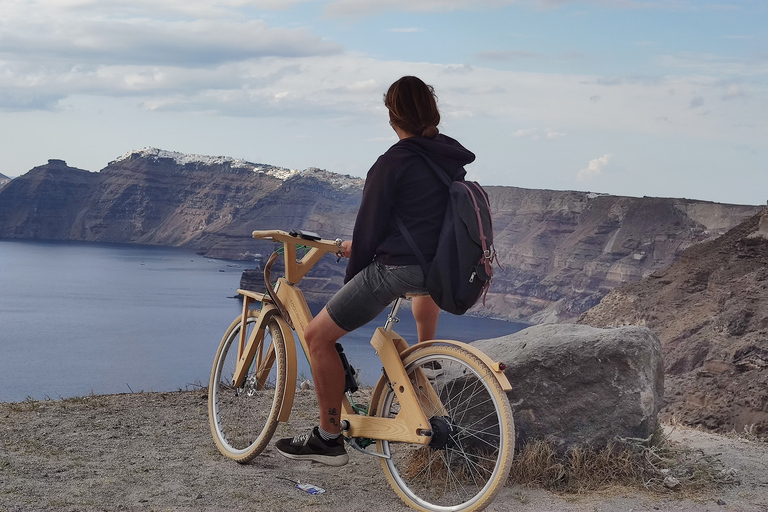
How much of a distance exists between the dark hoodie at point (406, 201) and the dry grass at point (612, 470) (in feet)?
4.51

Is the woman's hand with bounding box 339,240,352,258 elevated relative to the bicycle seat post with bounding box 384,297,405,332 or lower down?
elevated

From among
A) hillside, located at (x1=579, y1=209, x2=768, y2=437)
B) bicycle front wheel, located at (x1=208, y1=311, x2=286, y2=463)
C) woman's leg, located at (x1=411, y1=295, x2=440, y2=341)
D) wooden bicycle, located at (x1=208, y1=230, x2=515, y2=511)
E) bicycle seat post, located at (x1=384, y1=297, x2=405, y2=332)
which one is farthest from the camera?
hillside, located at (x1=579, y1=209, x2=768, y2=437)

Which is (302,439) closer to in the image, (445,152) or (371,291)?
(371,291)

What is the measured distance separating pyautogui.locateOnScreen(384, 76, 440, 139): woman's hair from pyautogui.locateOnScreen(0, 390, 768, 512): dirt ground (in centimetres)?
180

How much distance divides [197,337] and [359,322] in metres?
71.3

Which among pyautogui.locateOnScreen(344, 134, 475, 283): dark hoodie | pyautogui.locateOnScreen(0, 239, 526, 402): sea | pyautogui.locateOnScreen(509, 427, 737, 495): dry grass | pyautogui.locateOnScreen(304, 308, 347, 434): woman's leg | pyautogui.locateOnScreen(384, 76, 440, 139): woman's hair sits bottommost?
pyautogui.locateOnScreen(0, 239, 526, 402): sea

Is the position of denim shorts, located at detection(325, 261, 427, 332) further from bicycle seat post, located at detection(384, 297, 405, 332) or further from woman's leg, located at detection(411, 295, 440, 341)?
woman's leg, located at detection(411, 295, 440, 341)

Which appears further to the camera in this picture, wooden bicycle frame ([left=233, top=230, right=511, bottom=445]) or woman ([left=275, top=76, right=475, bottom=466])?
wooden bicycle frame ([left=233, top=230, right=511, bottom=445])

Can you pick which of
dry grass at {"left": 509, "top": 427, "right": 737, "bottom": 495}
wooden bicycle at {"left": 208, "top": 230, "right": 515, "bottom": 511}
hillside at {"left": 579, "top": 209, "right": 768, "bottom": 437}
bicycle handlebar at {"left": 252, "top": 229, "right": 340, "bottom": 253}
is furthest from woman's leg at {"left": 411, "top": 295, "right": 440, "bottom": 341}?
hillside at {"left": 579, "top": 209, "right": 768, "bottom": 437}

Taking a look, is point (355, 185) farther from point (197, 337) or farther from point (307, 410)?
point (307, 410)

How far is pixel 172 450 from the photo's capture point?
15.9ft

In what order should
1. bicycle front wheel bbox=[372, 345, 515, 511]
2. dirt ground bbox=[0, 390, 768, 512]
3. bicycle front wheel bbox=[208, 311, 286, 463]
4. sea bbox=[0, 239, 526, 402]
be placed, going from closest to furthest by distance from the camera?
bicycle front wheel bbox=[372, 345, 515, 511], dirt ground bbox=[0, 390, 768, 512], bicycle front wheel bbox=[208, 311, 286, 463], sea bbox=[0, 239, 526, 402]

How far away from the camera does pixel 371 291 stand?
3559 mm

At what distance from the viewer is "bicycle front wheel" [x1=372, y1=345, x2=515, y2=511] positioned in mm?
3451
